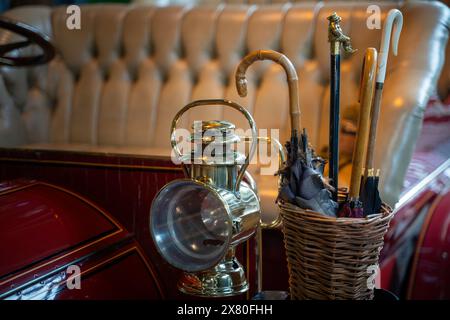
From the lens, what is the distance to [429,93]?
164 centimetres

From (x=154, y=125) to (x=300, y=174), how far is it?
5.49 ft

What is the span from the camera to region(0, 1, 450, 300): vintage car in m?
1.18

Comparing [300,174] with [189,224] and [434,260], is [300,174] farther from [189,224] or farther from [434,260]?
[434,260]

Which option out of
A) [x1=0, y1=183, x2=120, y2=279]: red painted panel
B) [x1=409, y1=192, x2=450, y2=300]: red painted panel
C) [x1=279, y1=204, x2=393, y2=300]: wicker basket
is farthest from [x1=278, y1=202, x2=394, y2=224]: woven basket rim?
[x1=409, y1=192, x2=450, y2=300]: red painted panel

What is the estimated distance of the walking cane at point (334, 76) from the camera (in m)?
0.80

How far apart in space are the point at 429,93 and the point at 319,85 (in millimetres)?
568

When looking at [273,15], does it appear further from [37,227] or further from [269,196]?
[37,227]

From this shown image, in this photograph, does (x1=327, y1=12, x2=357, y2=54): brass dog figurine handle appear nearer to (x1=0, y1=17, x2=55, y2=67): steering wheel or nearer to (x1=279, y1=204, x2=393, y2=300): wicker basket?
(x1=279, y1=204, x2=393, y2=300): wicker basket

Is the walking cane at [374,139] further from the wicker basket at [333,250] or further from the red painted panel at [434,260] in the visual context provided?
the red painted panel at [434,260]

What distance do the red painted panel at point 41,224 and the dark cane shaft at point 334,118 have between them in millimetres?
603

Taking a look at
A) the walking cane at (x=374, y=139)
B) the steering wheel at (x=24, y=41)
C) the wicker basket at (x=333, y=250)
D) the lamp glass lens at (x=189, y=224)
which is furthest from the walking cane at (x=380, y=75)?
the steering wheel at (x=24, y=41)

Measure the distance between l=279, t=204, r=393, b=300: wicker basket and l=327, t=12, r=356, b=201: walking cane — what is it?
3.8 inches

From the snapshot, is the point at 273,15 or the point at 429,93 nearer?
the point at 429,93
